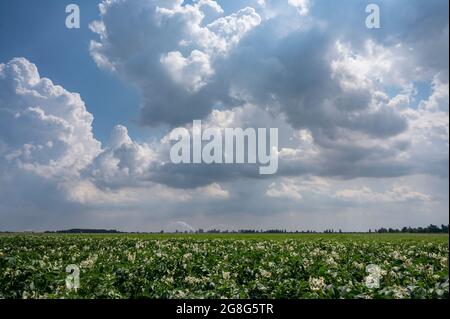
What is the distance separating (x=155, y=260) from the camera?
19.9 meters

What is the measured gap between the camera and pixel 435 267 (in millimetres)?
18125

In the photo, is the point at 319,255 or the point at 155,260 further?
the point at 319,255

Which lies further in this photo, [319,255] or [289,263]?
[319,255]
